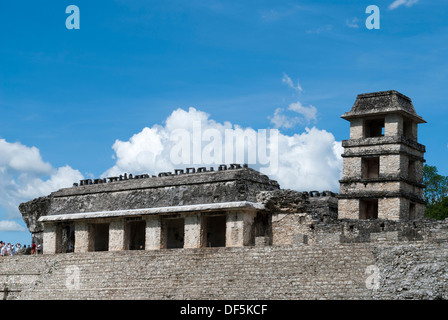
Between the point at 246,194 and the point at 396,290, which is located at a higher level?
the point at 246,194

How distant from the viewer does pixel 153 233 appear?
34094mm

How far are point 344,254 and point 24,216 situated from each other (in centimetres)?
2119

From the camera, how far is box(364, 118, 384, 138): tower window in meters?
40.3

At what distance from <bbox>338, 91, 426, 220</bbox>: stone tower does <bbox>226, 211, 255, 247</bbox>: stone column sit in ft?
29.4

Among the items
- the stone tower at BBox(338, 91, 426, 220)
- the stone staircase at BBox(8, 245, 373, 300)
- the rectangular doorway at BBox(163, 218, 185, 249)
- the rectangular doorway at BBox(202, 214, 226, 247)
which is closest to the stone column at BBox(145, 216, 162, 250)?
the stone staircase at BBox(8, 245, 373, 300)

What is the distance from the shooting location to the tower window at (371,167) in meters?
40.1

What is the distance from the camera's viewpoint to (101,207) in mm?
36938

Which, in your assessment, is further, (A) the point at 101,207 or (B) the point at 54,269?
(A) the point at 101,207

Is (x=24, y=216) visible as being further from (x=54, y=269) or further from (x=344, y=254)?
(x=344, y=254)

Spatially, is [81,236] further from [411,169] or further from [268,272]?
[411,169]

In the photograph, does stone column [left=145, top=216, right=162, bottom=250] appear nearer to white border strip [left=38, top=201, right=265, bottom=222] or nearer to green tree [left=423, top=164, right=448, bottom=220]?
white border strip [left=38, top=201, right=265, bottom=222]

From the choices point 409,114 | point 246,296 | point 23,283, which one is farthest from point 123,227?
point 409,114

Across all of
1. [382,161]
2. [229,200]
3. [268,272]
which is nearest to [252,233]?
[229,200]
